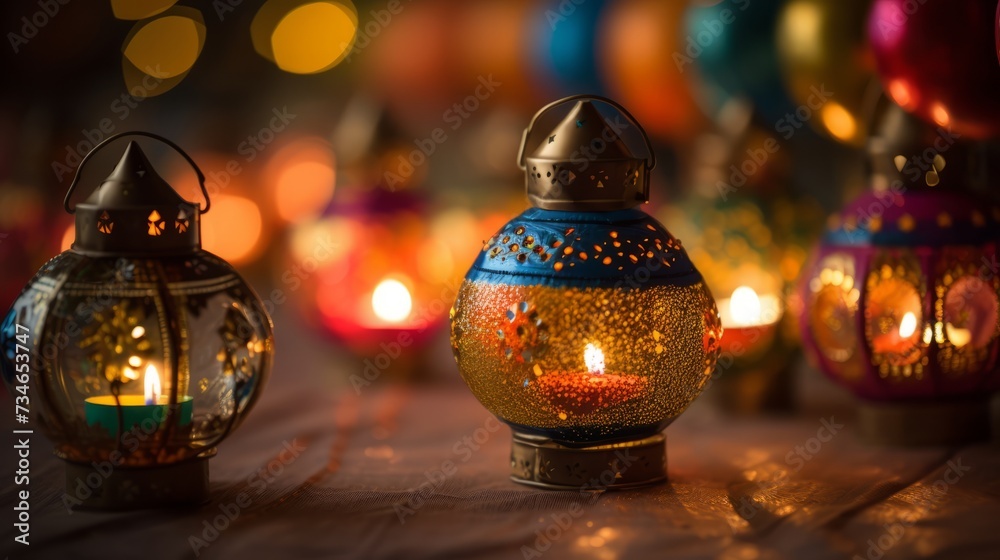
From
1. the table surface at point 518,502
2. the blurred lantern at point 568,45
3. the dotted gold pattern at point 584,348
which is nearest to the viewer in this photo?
the table surface at point 518,502

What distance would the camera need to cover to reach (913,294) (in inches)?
60.4

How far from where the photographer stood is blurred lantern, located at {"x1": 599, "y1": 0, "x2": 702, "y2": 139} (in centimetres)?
215

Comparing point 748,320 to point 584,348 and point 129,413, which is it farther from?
point 129,413

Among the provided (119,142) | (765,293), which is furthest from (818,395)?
(119,142)

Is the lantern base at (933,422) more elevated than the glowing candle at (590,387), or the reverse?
the glowing candle at (590,387)

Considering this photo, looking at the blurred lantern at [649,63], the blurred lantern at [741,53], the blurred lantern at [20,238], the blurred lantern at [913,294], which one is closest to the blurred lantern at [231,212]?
the blurred lantern at [20,238]

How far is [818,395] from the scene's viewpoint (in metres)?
1.97

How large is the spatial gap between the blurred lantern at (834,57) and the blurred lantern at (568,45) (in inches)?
25.1

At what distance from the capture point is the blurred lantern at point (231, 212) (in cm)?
286

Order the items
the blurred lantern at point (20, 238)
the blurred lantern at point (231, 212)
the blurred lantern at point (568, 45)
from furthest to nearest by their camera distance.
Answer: the blurred lantern at point (231, 212)
the blurred lantern at point (568, 45)
the blurred lantern at point (20, 238)

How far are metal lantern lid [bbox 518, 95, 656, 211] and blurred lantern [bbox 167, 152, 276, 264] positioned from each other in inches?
62.9

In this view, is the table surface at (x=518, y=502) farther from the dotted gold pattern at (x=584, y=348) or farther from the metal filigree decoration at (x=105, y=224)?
the metal filigree decoration at (x=105, y=224)

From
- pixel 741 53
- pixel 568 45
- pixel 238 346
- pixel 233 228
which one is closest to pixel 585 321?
pixel 238 346

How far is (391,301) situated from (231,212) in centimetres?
95
